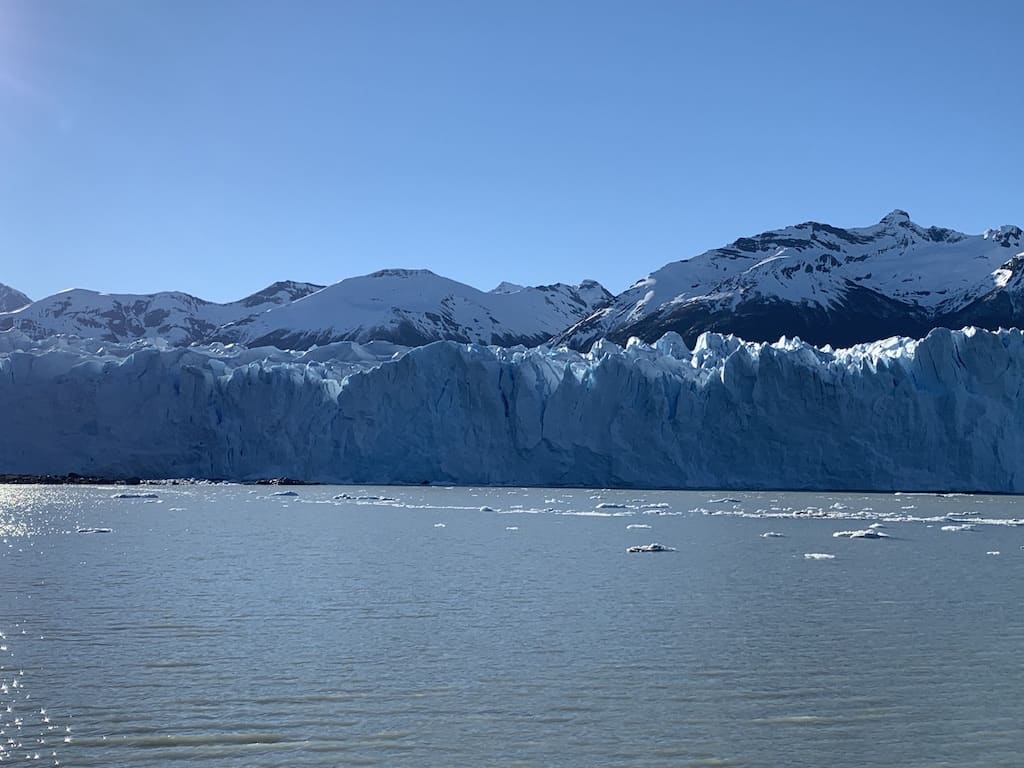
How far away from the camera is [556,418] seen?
52500 millimetres

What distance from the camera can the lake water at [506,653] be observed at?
8.62 meters

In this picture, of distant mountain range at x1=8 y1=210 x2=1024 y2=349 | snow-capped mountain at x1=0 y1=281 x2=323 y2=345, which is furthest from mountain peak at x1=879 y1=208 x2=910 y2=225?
snow-capped mountain at x1=0 y1=281 x2=323 y2=345

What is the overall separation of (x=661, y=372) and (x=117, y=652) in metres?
43.5

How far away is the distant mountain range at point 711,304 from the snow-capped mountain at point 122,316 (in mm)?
376

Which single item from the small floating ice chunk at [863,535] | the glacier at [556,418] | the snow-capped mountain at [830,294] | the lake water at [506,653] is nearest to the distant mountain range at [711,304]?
the snow-capped mountain at [830,294]

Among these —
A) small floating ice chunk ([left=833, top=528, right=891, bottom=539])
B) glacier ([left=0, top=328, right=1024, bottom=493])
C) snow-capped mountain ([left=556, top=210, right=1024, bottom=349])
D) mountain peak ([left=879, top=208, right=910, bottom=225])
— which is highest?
mountain peak ([left=879, top=208, right=910, bottom=225])

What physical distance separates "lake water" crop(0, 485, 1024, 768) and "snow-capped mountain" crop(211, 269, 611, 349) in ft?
373

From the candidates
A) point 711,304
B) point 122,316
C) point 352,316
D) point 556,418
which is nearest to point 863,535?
point 556,418

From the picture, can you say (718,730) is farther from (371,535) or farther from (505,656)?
(371,535)

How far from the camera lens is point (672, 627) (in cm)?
1381

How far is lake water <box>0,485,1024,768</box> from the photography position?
28.3 ft

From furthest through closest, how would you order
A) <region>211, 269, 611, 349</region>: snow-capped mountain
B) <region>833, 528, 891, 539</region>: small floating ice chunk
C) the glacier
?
<region>211, 269, 611, 349</region>: snow-capped mountain, the glacier, <region>833, 528, 891, 539</region>: small floating ice chunk

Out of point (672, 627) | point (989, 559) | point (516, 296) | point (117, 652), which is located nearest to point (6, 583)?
point (117, 652)

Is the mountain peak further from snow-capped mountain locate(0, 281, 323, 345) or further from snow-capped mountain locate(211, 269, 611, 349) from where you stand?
snow-capped mountain locate(0, 281, 323, 345)
